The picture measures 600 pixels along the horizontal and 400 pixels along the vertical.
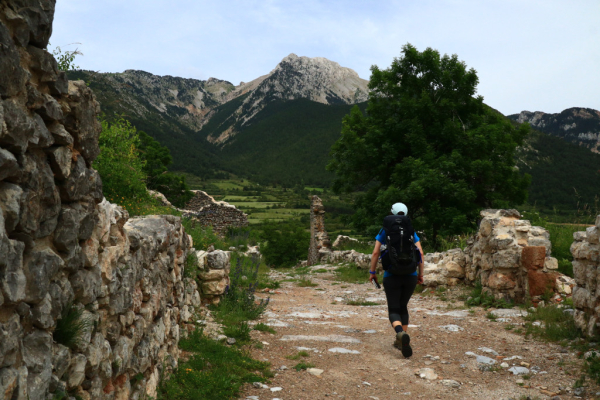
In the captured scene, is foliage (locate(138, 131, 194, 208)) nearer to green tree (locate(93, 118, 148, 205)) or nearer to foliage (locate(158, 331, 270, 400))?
green tree (locate(93, 118, 148, 205))

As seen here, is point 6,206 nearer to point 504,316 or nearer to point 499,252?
point 504,316

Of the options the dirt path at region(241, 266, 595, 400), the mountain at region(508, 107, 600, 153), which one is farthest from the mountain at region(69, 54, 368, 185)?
the mountain at region(508, 107, 600, 153)

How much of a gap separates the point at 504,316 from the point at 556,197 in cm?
3806

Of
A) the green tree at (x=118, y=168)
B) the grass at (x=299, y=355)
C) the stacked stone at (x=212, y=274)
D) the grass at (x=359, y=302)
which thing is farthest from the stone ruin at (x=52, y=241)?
the grass at (x=359, y=302)

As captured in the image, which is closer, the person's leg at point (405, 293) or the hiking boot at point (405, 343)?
the hiking boot at point (405, 343)

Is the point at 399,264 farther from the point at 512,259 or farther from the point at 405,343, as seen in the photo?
the point at 512,259

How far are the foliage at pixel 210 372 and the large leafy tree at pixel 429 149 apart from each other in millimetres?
10156

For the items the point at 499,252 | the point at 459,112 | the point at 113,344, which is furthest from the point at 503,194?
the point at 113,344

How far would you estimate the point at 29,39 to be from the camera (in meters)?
2.03

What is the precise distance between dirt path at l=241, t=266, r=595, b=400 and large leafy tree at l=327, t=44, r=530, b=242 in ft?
22.0

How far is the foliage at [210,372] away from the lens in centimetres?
412

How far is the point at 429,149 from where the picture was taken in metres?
15.4

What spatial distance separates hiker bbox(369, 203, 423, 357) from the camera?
5.68m

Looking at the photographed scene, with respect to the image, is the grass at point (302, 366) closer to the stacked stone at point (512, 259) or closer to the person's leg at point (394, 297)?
the person's leg at point (394, 297)
